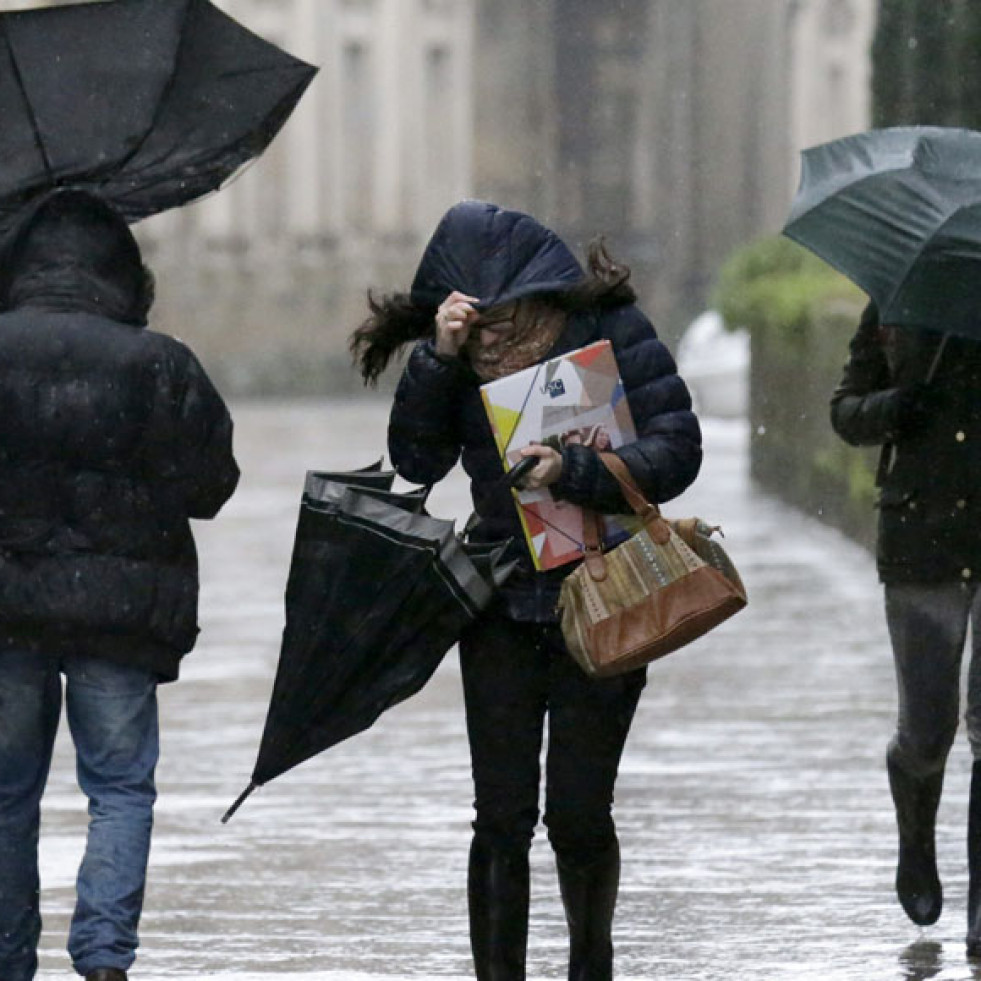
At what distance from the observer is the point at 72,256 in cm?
634

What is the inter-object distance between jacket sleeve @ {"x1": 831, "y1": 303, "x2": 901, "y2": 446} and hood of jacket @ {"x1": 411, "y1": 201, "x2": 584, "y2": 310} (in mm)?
1282

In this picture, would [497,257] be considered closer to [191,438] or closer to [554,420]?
[554,420]

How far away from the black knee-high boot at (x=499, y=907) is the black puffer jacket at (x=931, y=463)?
54.2 inches

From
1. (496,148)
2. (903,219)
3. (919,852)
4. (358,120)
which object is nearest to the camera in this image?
(903,219)

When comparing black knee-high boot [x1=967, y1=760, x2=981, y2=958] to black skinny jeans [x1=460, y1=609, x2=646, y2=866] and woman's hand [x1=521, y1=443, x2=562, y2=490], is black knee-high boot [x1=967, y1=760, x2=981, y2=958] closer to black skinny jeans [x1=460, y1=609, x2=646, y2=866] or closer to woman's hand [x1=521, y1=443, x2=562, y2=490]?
black skinny jeans [x1=460, y1=609, x2=646, y2=866]

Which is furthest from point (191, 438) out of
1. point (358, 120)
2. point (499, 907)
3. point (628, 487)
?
point (358, 120)

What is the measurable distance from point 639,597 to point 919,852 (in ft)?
5.30

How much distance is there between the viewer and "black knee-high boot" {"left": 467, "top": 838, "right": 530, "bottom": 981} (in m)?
6.22

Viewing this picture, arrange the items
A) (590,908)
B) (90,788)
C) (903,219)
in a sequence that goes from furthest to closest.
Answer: (903,219) → (90,788) → (590,908)

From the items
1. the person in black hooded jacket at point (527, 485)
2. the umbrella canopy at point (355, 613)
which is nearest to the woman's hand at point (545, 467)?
A: the person in black hooded jacket at point (527, 485)

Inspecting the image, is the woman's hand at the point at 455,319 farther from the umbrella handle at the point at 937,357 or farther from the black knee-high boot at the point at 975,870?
the black knee-high boot at the point at 975,870

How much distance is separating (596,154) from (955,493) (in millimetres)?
56402

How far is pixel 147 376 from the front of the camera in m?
6.27

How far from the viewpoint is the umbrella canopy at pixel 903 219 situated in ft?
22.8
